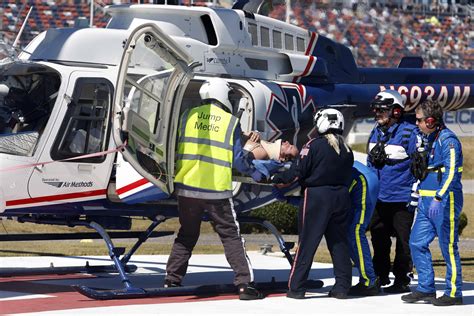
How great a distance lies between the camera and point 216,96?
9.52m

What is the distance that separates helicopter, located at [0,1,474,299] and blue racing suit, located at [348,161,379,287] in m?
0.93

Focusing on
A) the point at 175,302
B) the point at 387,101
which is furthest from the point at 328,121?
the point at 175,302

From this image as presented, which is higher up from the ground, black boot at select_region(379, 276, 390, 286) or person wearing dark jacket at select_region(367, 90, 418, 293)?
person wearing dark jacket at select_region(367, 90, 418, 293)

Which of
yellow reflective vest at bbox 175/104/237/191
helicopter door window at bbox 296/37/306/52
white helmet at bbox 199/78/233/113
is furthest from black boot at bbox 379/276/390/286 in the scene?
helicopter door window at bbox 296/37/306/52

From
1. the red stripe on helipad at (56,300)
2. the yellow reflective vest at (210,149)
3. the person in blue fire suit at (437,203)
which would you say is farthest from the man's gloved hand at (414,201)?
the red stripe on helipad at (56,300)

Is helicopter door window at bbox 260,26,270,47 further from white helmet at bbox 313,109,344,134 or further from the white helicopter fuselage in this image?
white helmet at bbox 313,109,344,134

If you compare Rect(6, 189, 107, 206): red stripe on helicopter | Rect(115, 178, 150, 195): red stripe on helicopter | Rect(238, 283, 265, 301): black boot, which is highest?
Rect(115, 178, 150, 195): red stripe on helicopter

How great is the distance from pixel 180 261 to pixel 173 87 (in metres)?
1.63

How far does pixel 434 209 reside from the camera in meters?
9.27

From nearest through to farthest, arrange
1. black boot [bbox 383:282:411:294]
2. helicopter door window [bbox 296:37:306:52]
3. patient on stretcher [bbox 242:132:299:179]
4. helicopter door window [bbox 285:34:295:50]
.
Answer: patient on stretcher [bbox 242:132:299:179] < black boot [bbox 383:282:411:294] < helicopter door window [bbox 285:34:295:50] < helicopter door window [bbox 296:37:306:52]

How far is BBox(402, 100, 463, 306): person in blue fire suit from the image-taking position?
927cm

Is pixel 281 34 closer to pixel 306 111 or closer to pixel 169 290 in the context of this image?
pixel 306 111

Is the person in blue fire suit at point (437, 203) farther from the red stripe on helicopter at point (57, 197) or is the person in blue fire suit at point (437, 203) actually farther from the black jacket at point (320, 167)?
the red stripe on helicopter at point (57, 197)

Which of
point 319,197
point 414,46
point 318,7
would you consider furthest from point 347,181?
point 414,46
